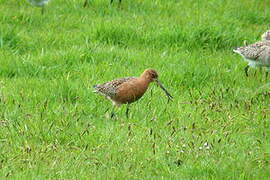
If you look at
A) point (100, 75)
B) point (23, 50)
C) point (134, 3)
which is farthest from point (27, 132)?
point (134, 3)

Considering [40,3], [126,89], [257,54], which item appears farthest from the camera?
[40,3]

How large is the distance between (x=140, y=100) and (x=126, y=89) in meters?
0.56

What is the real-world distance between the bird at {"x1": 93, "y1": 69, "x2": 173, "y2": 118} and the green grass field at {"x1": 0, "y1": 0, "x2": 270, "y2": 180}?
0.14 m

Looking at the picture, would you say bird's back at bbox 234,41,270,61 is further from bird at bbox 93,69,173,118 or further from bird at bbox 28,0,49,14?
bird at bbox 28,0,49,14

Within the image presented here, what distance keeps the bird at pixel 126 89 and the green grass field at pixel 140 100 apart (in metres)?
0.14

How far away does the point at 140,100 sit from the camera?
8680mm

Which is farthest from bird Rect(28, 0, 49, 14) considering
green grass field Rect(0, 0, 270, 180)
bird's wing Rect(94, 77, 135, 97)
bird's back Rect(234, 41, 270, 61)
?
bird's wing Rect(94, 77, 135, 97)

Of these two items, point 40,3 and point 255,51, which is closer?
point 255,51

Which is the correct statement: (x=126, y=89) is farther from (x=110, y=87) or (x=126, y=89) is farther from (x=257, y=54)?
(x=257, y=54)

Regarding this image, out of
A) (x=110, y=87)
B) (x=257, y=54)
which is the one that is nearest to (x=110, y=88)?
(x=110, y=87)

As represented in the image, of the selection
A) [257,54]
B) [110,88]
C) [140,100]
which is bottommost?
[140,100]

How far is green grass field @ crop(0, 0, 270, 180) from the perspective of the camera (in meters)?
6.71

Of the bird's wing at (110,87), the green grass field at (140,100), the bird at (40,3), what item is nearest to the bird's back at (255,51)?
the green grass field at (140,100)

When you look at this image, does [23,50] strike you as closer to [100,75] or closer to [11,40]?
[11,40]
